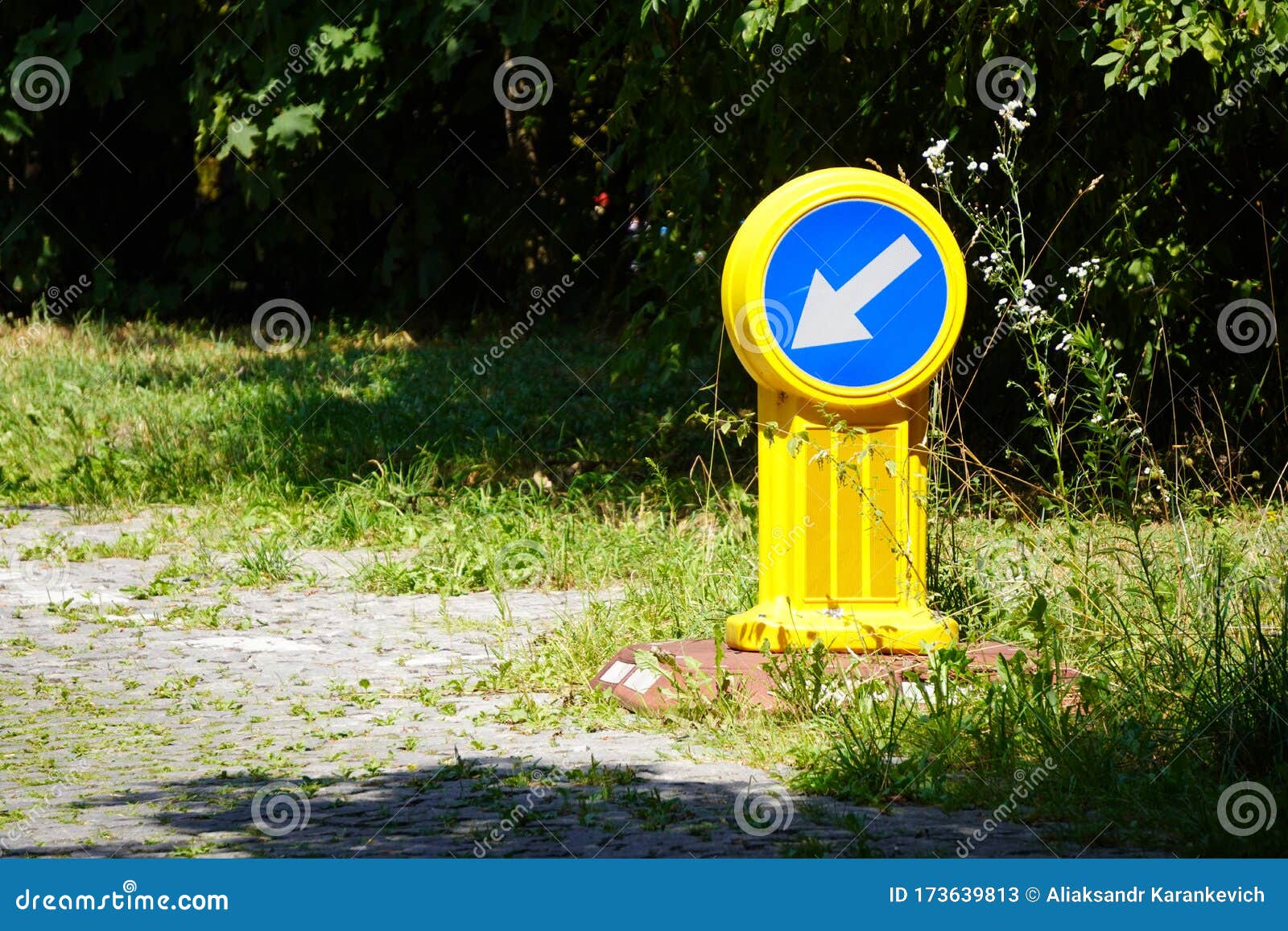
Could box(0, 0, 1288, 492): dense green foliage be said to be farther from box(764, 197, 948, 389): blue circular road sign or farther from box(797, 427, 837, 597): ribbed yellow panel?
box(797, 427, 837, 597): ribbed yellow panel

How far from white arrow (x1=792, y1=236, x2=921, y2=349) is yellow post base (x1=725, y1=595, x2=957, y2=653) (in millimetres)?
835

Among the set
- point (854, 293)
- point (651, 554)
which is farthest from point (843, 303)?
point (651, 554)

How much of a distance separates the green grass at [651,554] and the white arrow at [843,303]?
0.98m

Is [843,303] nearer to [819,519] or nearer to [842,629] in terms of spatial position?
[819,519]

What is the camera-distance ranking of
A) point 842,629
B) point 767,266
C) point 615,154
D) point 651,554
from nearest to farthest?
point 767,266 < point 842,629 < point 651,554 < point 615,154

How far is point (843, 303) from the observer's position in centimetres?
507

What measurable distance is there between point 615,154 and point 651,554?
2.82 meters

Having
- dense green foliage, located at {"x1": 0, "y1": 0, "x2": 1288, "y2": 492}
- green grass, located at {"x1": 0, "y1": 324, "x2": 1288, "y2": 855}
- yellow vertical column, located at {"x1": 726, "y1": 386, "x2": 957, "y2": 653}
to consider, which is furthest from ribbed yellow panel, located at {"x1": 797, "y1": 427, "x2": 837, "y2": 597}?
dense green foliage, located at {"x1": 0, "y1": 0, "x2": 1288, "y2": 492}

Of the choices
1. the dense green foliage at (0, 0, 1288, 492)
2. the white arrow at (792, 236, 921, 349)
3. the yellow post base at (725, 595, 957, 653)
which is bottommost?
the yellow post base at (725, 595, 957, 653)

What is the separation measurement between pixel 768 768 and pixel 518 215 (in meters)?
14.5

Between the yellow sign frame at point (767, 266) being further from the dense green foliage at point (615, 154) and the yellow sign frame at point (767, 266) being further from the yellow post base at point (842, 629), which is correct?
the dense green foliage at point (615, 154)

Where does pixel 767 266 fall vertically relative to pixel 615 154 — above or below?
below

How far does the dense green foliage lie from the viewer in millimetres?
7957

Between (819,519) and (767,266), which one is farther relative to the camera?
(819,519)
